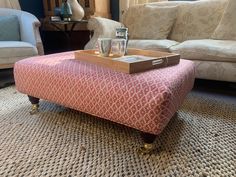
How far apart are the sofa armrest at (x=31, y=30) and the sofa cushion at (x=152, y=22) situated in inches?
38.9

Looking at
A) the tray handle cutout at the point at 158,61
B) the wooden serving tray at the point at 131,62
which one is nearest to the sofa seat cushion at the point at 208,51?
the wooden serving tray at the point at 131,62

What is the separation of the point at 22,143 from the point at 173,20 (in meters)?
1.92

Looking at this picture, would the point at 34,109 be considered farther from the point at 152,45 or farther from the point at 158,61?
the point at 152,45

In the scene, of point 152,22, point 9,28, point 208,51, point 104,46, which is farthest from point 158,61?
point 9,28

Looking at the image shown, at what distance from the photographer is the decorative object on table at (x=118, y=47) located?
1.24 meters

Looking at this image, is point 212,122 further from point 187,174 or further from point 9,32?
point 9,32

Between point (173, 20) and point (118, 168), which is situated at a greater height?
point (173, 20)

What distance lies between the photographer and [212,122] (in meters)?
1.28

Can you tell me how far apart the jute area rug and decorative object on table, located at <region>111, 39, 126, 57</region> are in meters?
0.41

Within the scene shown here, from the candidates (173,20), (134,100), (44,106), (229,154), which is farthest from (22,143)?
(173,20)

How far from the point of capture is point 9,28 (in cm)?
216

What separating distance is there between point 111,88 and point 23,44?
137 cm

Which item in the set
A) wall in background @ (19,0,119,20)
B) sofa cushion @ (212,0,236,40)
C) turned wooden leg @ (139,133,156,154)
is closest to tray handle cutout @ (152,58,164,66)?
turned wooden leg @ (139,133,156,154)

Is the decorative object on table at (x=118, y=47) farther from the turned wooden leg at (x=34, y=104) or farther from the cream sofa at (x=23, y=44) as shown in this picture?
the cream sofa at (x=23, y=44)
